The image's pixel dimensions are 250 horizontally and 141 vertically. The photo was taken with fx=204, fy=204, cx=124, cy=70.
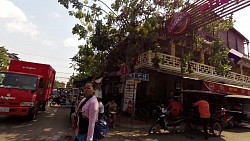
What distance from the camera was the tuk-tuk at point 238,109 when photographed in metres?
13.1

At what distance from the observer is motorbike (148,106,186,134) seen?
8.81 metres

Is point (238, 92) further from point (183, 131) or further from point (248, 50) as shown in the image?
point (248, 50)

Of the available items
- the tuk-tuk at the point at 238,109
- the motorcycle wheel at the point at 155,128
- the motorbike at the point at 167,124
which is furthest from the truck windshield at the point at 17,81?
the tuk-tuk at the point at 238,109

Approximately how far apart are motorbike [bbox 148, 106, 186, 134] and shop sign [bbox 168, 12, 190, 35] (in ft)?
15.4

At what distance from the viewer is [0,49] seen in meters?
28.0

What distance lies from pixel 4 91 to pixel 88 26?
7.18m

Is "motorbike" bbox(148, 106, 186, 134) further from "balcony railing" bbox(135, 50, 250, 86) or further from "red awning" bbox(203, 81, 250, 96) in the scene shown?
"red awning" bbox(203, 81, 250, 96)

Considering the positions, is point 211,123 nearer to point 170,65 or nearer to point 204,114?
point 204,114

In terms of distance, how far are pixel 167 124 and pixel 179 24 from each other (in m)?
5.48

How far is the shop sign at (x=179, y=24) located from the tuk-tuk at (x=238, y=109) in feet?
16.5

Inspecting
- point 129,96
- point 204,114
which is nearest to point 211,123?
point 204,114

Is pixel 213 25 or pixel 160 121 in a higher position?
pixel 213 25

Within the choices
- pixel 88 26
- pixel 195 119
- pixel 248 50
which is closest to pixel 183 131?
pixel 195 119

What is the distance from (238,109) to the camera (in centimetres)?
1447
